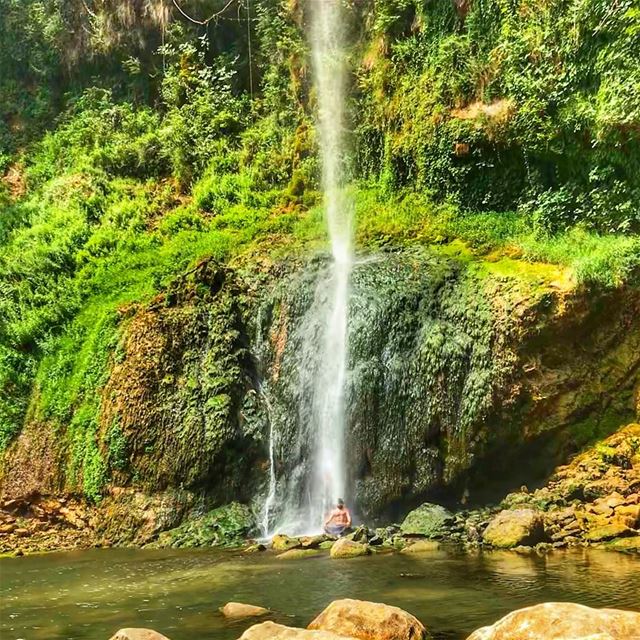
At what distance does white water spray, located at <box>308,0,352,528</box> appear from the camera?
1623cm

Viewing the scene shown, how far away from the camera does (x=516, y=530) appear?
12.3 meters

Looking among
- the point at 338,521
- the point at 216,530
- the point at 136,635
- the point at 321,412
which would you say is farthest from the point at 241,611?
the point at 321,412

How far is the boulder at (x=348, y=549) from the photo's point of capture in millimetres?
12406

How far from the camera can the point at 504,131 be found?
2011 centimetres

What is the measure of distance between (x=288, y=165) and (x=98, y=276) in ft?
25.5

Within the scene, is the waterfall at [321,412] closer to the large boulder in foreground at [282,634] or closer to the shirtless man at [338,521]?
the shirtless man at [338,521]

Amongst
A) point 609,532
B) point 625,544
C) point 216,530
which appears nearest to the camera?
point 625,544

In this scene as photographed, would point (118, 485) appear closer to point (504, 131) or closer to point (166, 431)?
point (166, 431)

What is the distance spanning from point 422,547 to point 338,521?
2.26 meters

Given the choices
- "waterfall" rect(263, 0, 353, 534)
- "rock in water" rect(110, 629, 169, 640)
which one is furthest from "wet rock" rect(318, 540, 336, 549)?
"rock in water" rect(110, 629, 169, 640)

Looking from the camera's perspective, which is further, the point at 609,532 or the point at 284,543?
the point at 284,543

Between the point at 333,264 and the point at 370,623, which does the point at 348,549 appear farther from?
the point at 333,264

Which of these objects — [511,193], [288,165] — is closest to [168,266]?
[288,165]

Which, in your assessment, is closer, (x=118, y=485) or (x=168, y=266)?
(x=118, y=485)
